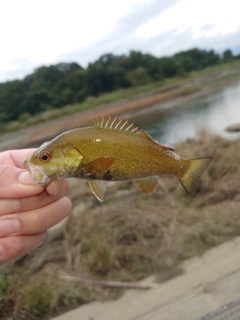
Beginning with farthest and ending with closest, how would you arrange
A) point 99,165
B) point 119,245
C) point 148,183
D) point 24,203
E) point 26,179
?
point 119,245, point 24,203, point 26,179, point 148,183, point 99,165

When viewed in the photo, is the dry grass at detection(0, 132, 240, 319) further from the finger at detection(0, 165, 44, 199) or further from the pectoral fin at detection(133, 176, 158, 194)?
the pectoral fin at detection(133, 176, 158, 194)

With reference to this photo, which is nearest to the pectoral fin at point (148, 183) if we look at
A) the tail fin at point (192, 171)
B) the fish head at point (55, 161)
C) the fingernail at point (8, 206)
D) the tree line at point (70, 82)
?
the tail fin at point (192, 171)

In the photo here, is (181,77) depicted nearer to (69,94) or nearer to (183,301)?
(69,94)

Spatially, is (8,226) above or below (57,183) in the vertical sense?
below

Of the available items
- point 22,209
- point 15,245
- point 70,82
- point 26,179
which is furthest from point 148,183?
point 70,82

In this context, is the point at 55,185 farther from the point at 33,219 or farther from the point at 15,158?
the point at 15,158

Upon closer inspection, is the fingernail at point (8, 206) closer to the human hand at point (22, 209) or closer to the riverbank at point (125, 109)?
the human hand at point (22, 209)

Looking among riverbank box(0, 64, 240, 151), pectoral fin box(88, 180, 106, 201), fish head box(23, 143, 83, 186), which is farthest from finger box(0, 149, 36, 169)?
riverbank box(0, 64, 240, 151)
